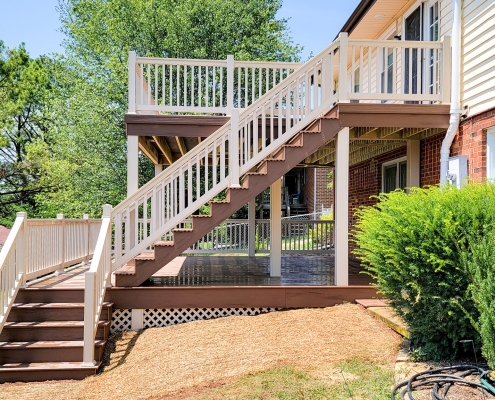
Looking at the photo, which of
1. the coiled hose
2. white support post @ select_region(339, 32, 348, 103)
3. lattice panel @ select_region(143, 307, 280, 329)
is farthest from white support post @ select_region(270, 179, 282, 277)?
the coiled hose

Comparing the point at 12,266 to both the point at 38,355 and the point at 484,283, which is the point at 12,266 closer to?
the point at 38,355

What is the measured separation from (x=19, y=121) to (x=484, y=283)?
29.3 m

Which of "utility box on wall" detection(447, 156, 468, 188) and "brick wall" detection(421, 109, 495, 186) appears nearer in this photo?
"brick wall" detection(421, 109, 495, 186)

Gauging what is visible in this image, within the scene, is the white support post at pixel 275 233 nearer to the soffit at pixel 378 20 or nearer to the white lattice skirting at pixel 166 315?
the white lattice skirting at pixel 166 315

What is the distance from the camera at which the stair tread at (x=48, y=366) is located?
19.3 ft

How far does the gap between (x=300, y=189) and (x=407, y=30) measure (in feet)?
79.7

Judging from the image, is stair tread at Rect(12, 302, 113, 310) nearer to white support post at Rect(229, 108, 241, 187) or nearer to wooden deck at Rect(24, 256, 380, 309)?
wooden deck at Rect(24, 256, 380, 309)

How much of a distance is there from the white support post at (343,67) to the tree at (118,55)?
496 inches

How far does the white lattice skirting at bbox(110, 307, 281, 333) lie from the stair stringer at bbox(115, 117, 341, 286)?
531 millimetres

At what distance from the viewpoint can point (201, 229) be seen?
7.42 meters

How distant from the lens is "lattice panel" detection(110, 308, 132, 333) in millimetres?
7523

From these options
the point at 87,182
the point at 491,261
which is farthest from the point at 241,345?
the point at 87,182

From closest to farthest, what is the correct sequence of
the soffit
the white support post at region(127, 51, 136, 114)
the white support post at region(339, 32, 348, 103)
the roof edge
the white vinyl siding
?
the white vinyl siding
the white support post at region(339, 32, 348, 103)
the white support post at region(127, 51, 136, 114)
the soffit
the roof edge

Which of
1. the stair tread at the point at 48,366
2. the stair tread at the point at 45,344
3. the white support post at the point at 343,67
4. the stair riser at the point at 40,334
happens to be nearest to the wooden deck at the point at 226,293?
the stair riser at the point at 40,334
